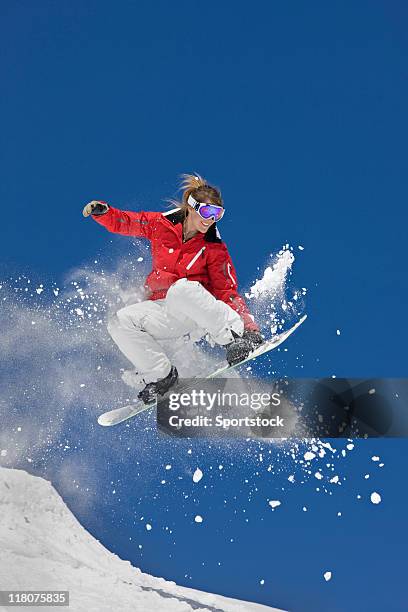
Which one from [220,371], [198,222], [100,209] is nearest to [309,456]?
[220,371]

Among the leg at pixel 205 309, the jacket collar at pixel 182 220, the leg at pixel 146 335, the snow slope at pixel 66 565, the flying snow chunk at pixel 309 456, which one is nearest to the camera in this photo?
the leg at pixel 205 309

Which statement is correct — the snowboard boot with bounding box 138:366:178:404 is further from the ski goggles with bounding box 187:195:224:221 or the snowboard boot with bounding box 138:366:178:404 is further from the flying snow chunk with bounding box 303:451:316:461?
the flying snow chunk with bounding box 303:451:316:461

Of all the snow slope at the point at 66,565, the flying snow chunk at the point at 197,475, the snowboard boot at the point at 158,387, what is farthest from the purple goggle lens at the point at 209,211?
the snow slope at the point at 66,565

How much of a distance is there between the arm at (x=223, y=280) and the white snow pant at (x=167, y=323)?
11cm

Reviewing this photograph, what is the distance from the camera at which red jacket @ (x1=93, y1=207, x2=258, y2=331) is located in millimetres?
4008

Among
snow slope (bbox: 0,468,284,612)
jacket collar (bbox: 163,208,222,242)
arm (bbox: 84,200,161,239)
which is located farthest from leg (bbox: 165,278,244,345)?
snow slope (bbox: 0,468,284,612)

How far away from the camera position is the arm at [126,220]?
157 inches

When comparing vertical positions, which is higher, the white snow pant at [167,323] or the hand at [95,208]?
the hand at [95,208]

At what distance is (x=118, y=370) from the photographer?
193 inches

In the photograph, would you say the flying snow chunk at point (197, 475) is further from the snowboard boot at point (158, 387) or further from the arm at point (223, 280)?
the arm at point (223, 280)

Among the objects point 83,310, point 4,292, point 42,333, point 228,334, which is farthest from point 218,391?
point 4,292

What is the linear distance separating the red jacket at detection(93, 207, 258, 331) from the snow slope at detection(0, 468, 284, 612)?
1829 mm

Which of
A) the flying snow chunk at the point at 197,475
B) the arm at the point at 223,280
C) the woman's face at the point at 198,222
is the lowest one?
the flying snow chunk at the point at 197,475

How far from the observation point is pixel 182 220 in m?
4.09
